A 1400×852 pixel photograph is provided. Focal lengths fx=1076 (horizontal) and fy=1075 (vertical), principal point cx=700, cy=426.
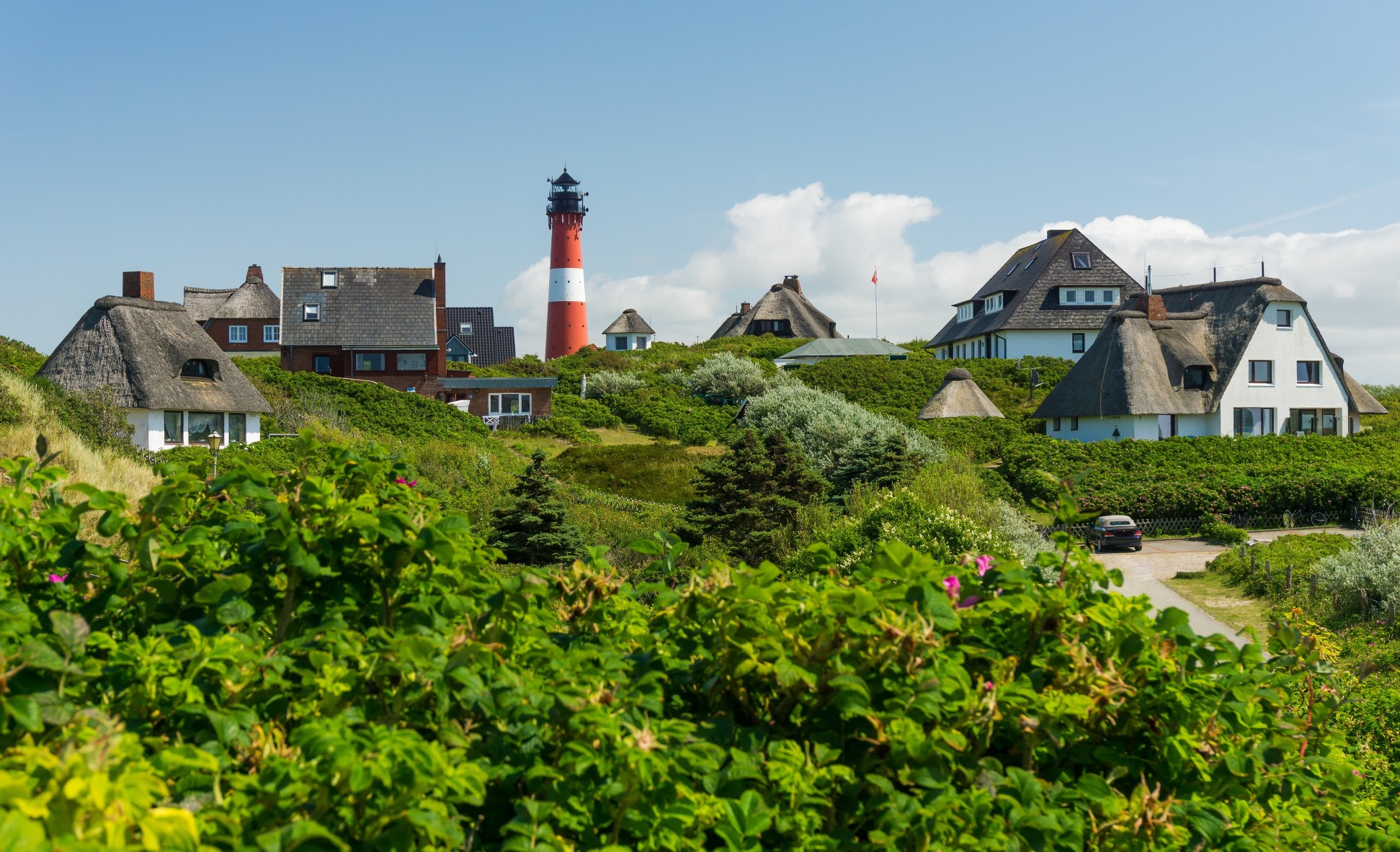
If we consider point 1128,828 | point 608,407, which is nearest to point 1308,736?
point 1128,828

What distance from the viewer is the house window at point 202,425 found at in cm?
3719

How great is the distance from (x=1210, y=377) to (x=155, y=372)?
127 ft

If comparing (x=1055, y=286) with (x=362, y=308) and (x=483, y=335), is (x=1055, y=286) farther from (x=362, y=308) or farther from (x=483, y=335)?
(x=483, y=335)

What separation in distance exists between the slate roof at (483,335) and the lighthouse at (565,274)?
790 inches

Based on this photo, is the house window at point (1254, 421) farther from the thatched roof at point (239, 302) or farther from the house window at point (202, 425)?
the thatched roof at point (239, 302)

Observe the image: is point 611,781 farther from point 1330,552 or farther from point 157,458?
point 157,458

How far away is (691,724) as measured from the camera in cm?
308

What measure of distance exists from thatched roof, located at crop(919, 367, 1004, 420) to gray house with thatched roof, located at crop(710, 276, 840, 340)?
30306mm

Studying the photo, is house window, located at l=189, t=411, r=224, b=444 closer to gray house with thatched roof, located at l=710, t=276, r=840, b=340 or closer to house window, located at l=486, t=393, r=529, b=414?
house window, located at l=486, t=393, r=529, b=414

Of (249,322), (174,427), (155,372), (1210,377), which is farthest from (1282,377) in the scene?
(249,322)

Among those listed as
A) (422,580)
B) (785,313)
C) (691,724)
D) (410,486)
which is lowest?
(691,724)

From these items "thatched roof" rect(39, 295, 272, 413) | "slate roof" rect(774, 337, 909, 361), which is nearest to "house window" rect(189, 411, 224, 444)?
"thatched roof" rect(39, 295, 272, 413)

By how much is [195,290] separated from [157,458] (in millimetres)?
44777

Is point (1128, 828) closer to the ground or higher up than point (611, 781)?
closer to the ground
